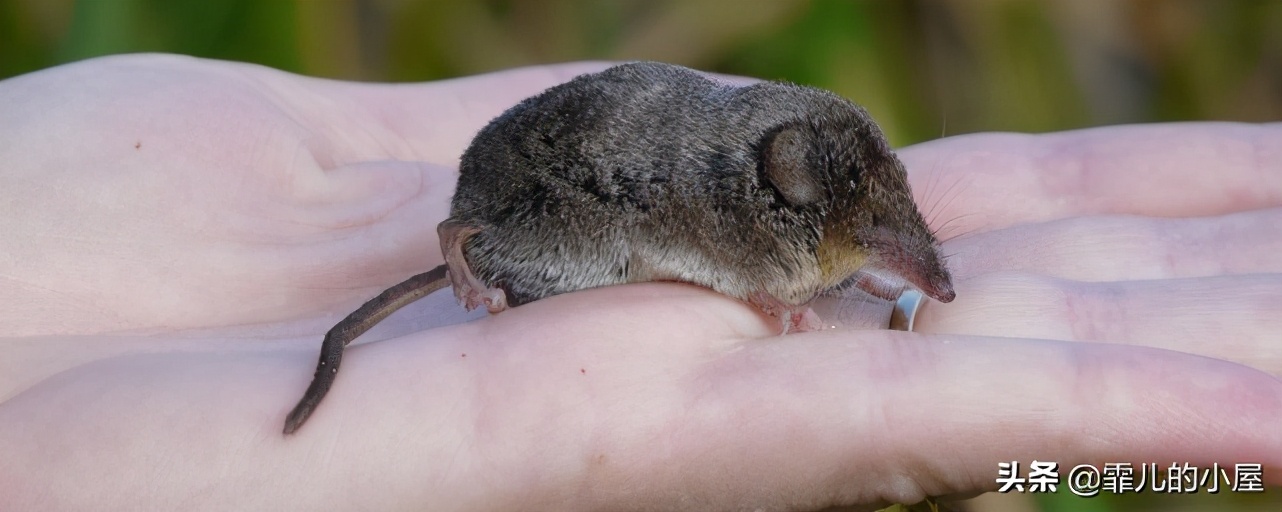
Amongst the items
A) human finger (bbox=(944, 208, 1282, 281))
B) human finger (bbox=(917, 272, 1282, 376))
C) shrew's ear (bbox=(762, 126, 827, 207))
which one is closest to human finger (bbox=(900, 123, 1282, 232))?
human finger (bbox=(944, 208, 1282, 281))

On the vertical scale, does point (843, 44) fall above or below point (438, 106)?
above

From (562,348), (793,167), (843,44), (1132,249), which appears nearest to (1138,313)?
(1132,249)

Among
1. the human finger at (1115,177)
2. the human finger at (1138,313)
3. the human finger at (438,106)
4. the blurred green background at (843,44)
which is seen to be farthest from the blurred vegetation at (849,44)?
the human finger at (1138,313)

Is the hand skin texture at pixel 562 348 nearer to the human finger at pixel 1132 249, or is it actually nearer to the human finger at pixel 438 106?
the human finger at pixel 1132 249

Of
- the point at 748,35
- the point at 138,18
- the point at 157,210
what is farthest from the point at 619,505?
the point at 138,18

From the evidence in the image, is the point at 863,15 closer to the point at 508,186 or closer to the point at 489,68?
the point at 489,68

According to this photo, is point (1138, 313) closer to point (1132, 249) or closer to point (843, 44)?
point (1132, 249)
